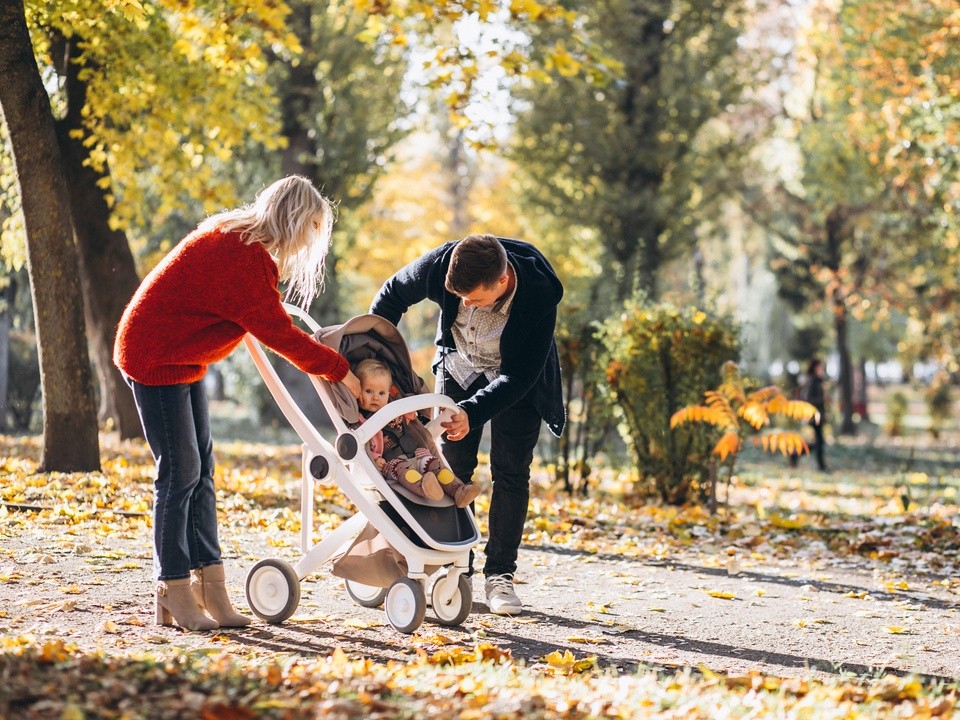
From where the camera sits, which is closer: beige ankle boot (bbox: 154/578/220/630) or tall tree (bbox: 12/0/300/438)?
beige ankle boot (bbox: 154/578/220/630)

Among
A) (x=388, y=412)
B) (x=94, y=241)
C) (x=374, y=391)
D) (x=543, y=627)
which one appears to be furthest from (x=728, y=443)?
(x=94, y=241)

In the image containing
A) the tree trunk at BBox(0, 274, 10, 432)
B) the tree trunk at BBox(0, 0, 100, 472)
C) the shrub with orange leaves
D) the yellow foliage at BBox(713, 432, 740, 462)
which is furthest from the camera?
the tree trunk at BBox(0, 274, 10, 432)

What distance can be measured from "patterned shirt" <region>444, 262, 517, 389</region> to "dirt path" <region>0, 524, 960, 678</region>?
123cm

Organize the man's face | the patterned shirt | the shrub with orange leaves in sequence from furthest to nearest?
the shrub with orange leaves, the patterned shirt, the man's face

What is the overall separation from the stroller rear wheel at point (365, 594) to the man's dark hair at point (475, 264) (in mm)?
1676

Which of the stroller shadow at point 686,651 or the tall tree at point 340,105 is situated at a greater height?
the tall tree at point 340,105

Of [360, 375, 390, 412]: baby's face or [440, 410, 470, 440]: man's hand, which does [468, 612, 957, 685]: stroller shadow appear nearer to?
[440, 410, 470, 440]: man's hand

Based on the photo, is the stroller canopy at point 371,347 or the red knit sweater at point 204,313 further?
the stroller canopy at point 371,347

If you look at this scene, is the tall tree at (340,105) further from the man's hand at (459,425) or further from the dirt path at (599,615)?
the man's hand at (459,425)

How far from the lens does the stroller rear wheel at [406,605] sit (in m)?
4.86

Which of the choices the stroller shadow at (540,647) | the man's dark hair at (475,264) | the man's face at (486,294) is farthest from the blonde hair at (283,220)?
the stroller shadow at (540,647)

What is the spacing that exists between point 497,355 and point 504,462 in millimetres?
571

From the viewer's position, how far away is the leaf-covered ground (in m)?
3.80

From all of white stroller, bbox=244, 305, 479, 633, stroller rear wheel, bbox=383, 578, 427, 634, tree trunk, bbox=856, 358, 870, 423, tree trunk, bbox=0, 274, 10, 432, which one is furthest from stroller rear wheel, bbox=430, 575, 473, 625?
tree trunk, bbox=856, 358, 870, 423
